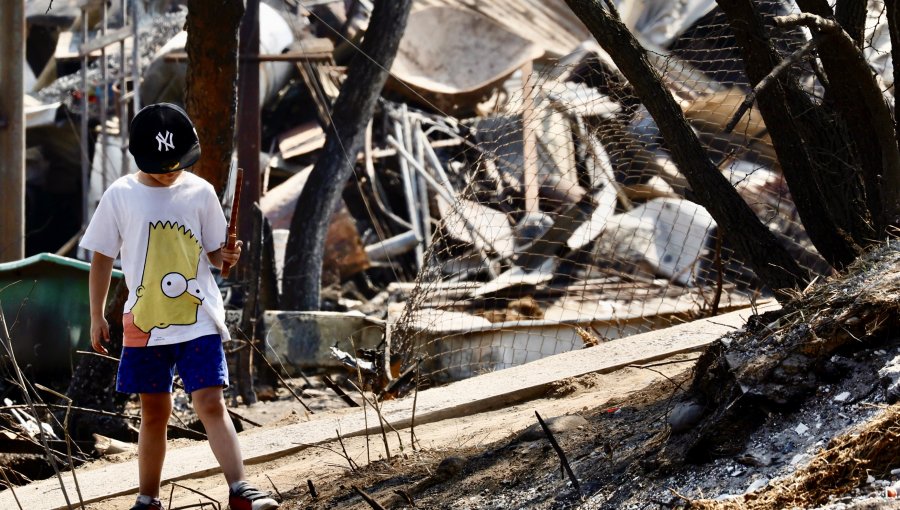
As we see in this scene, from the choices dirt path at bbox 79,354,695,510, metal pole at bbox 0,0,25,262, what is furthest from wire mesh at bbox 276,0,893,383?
metal pole at bbox 0,0,25,262

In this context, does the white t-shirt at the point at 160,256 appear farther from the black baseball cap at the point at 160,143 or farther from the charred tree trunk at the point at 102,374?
the charred tree trunk at the point at 102,374

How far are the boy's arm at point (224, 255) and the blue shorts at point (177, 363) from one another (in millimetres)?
270

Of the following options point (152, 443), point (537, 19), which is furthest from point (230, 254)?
point (537, 19)

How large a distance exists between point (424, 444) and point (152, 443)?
1.15 metres

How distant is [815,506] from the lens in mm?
2508

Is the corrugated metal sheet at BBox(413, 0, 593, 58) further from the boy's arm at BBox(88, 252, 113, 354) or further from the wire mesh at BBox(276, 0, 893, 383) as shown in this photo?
the boy's arm at BBox(88, 252, 113, 354)

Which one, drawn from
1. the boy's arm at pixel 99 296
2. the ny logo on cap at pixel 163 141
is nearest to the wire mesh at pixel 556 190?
the ny logo on cap at pixel 163 141

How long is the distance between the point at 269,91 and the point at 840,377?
41.8 ft

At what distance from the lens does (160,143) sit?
353cm

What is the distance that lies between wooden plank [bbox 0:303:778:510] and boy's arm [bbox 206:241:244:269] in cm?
103

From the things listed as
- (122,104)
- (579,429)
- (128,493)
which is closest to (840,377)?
(579,429)

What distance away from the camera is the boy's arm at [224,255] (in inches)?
143

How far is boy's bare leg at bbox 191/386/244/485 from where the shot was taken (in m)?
3.52

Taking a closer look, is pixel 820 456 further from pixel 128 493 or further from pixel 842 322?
pixel 128 493
